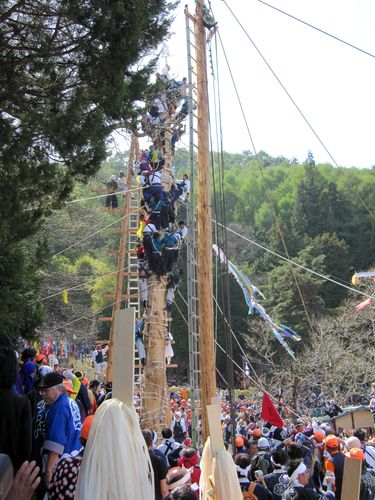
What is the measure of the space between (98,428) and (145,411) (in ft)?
37.5

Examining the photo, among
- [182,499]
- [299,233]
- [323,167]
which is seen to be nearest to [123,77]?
[182,499]

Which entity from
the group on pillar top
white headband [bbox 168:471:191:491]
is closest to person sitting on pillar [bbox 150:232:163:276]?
the group on pillar top

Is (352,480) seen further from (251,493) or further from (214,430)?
(251,493)

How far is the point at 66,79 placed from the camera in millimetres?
8156

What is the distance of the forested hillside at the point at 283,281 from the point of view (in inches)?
1433

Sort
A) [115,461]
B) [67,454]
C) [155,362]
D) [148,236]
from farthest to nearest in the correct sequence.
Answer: [148,236] → [155,362] → [67,454] → [115,461]

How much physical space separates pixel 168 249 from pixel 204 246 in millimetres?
4213

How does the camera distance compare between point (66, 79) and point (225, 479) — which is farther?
point (66, 79)

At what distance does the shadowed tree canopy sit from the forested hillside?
1078 cm

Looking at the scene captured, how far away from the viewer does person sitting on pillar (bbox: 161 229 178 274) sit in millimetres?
15305

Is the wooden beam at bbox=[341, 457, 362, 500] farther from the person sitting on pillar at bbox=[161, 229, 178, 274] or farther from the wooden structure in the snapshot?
the wooden structure

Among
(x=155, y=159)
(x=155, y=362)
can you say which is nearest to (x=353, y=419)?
(x=155, y=362)

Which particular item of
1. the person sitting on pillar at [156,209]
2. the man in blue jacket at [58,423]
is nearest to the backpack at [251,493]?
the man in blue jacket at [58,423]

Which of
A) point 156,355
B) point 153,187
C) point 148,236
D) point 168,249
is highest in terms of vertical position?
point 153,187
